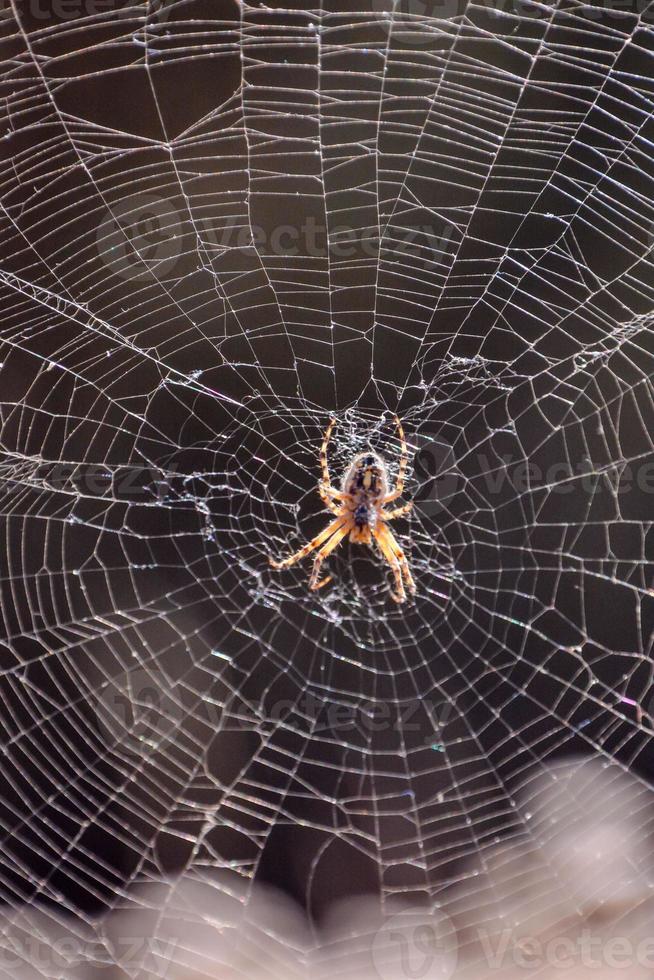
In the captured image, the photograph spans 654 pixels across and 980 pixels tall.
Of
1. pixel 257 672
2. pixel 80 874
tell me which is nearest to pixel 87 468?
pixel 257 672
